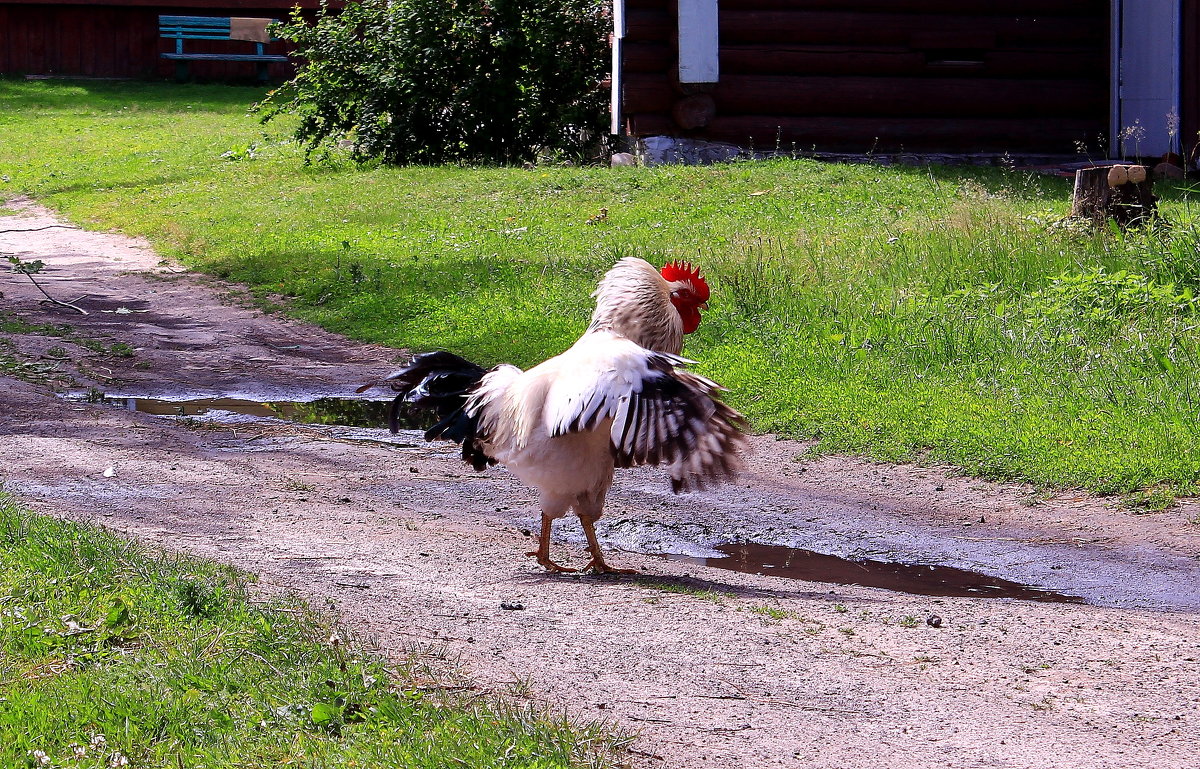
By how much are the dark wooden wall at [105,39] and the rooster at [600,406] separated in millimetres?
29349

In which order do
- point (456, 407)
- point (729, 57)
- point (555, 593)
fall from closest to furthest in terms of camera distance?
point (555, 593), point (456, 407), point (729, 57)

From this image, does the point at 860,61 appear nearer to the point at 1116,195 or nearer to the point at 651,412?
the point at 1116,195

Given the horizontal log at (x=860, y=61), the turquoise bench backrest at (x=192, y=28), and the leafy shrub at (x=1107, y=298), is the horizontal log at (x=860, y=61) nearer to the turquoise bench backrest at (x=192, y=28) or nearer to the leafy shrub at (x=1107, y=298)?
the leafy shrub at (x=1107, y=298)

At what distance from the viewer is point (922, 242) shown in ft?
37.4

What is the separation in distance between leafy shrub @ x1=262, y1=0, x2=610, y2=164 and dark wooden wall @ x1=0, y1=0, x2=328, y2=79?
14421mm

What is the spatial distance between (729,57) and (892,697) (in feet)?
48.0

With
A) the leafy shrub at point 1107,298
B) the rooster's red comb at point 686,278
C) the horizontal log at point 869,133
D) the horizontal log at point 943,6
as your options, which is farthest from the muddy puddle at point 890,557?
the horizontal log at point 943,6

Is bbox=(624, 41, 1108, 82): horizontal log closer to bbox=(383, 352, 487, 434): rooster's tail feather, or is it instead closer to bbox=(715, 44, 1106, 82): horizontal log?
bbox=(715, 44, 1106, 82): horizontal log

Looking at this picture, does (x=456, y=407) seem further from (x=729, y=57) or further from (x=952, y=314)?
(x=729, y=57)

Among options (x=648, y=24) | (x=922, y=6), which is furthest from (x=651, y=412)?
(x=922, y=6)

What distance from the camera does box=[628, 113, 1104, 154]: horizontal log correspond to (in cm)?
1780

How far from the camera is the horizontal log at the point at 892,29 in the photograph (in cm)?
1752

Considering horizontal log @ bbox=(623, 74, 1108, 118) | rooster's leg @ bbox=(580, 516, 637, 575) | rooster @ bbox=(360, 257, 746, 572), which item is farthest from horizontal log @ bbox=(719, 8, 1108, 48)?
rooster's leg @ bbox=(580, 516, 637, 575)

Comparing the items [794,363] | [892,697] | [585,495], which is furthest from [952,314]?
[892,697]
